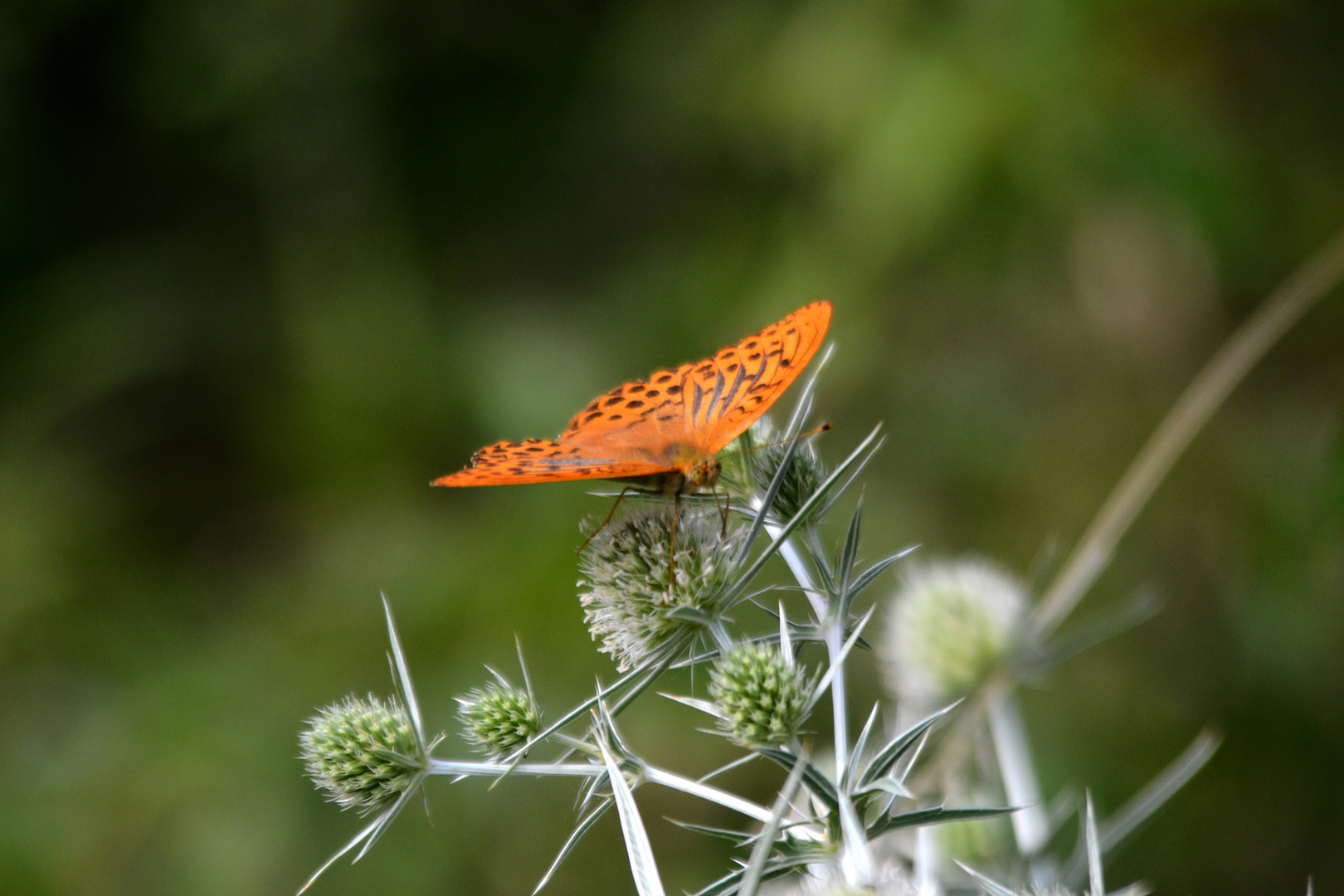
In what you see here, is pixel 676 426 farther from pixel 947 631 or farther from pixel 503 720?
pixel 947 631

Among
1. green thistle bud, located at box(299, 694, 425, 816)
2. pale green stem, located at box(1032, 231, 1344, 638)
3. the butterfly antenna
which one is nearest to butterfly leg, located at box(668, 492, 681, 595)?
the butterfly antenna

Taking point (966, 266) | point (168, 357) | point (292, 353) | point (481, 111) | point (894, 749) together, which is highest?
point (481, 111)

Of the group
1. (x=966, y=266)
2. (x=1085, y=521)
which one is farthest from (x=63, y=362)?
(x=1085, y=521)

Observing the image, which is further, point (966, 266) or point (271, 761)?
point (271, 761)

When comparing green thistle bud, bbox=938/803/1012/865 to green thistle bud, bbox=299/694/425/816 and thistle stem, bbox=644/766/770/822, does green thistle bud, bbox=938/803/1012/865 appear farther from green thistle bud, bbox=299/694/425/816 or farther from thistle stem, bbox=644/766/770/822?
green thistle bud, bbox=299/694/425/816

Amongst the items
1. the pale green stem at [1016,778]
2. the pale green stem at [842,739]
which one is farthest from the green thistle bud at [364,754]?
the pale green stem at [1016,778]

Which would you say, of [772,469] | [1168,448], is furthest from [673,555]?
[1168,448]

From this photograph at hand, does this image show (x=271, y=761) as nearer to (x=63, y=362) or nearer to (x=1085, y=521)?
(x=63, y=362)

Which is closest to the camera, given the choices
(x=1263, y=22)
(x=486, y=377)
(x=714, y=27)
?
(x=1263, y=22)
